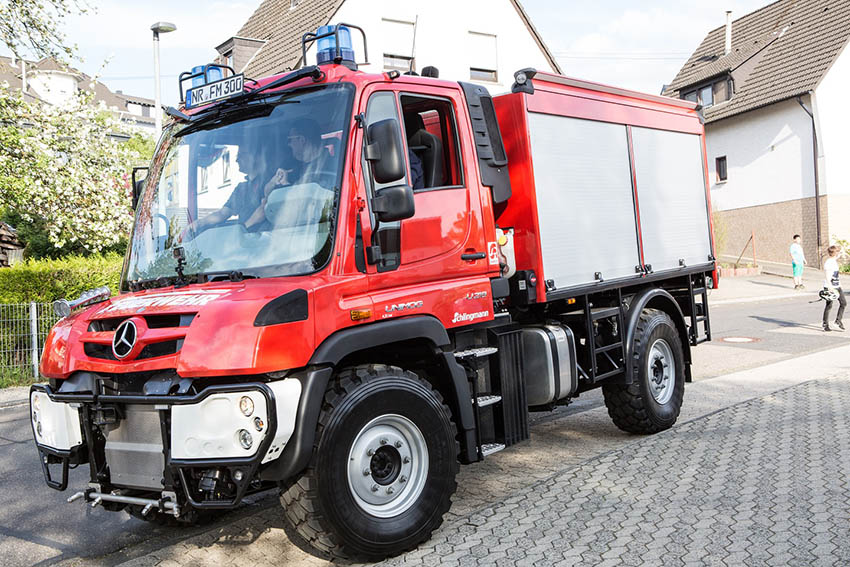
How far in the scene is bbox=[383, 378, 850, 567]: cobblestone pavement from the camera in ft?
13.9

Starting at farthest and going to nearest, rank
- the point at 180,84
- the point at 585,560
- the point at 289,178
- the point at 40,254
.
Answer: the point at 40,254 < the point at 180,84 < the point at 289,178 < the point at 585,560

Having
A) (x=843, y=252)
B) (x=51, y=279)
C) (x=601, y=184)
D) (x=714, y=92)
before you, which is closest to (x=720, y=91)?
(x=714, y=92)

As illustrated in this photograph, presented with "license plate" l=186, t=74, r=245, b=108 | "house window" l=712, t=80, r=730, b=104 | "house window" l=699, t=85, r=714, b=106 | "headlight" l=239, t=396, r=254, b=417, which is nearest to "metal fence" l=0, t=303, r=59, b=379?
"license plate" l=186, t=74, r=245, b=108

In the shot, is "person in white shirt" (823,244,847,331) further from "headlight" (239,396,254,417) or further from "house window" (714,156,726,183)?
"house window" (714,156,726,183)

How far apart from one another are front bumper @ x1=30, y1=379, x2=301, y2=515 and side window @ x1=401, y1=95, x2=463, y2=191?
5.68 feet

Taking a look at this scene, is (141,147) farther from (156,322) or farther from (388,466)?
(388,466)

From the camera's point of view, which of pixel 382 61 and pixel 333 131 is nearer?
pixel 333 131

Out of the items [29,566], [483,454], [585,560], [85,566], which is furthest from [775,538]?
[29,566]

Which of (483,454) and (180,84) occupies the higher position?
(180,84)

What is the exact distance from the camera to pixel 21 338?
494 inches

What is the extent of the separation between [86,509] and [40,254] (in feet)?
52.9

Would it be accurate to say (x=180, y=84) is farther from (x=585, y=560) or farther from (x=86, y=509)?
(x=585, y=560)

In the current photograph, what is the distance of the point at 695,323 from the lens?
25.7 ft

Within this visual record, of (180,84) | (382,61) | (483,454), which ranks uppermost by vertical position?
(382,61)
